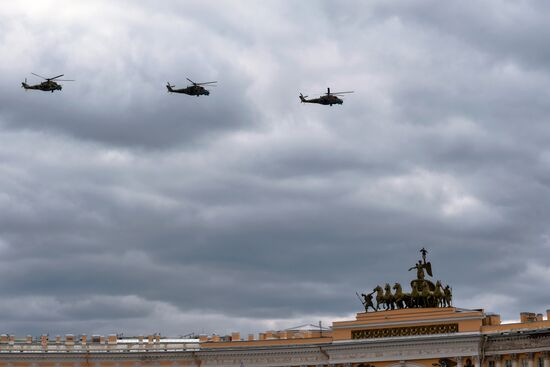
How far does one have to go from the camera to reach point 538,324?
89.9m

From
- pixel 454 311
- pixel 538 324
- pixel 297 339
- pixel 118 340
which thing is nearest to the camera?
pixel 538 324

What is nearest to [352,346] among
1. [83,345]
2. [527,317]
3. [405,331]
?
[405,331]

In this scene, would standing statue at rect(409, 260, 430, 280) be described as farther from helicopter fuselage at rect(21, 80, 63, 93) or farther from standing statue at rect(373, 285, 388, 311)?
helicopter fuselage at rect(21, 80, 63, 93)

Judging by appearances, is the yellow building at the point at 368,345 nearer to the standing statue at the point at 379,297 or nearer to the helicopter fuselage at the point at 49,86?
the standing statue at the point at 379,297

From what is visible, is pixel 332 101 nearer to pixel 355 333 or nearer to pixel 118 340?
pixel 355 333

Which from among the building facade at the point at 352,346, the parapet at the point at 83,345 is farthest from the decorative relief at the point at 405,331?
the parapet at the point at 83,345

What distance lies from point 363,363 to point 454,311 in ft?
29.9

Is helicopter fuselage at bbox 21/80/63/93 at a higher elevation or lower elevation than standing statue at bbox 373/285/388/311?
higher

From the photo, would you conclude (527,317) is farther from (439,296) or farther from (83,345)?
(83,345)

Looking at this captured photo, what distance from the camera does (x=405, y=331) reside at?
319ft

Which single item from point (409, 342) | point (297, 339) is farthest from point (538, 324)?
point (297, 339)

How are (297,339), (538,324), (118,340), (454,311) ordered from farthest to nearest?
(118,340) → (297,339) → (454,311) → (538,324)

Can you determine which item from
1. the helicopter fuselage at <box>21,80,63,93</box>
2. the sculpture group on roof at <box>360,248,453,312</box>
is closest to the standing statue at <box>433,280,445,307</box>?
the sculpture group on roof at <box>360,248,453,312</box>

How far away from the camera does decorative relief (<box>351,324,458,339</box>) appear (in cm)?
9531
